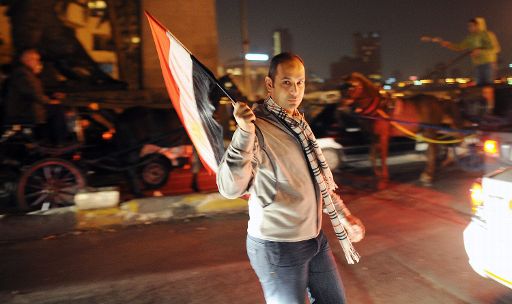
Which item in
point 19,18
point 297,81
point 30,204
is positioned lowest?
point 30,204

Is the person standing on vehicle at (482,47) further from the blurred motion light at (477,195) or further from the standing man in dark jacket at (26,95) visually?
the standing man in dark jacket at (26,95)

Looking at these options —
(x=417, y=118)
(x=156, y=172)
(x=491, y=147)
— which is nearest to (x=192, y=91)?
(x=491, y=147)

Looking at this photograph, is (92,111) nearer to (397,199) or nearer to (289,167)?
(397,199)

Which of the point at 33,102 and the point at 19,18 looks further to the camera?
the point at 19,18

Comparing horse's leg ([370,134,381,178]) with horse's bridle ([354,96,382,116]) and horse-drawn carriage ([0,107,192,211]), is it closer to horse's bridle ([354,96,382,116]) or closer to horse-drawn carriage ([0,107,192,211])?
horse's bridle ([354,96,382,116])

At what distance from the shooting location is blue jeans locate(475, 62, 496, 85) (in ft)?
31.7

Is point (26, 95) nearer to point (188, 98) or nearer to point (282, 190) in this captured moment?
point (188, 98)

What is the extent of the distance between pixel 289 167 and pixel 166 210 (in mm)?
4839

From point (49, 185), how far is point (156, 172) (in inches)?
81.9

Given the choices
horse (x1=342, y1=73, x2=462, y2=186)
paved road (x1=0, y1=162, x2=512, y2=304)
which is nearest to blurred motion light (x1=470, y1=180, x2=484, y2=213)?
paved road (x1=0, y1=162, x2=512, y2=304)

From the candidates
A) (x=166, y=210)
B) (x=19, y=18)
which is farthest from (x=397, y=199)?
(x=19, y=18)

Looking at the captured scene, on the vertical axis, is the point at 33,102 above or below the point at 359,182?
above

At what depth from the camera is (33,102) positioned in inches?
271

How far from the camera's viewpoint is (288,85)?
241 centimetres
